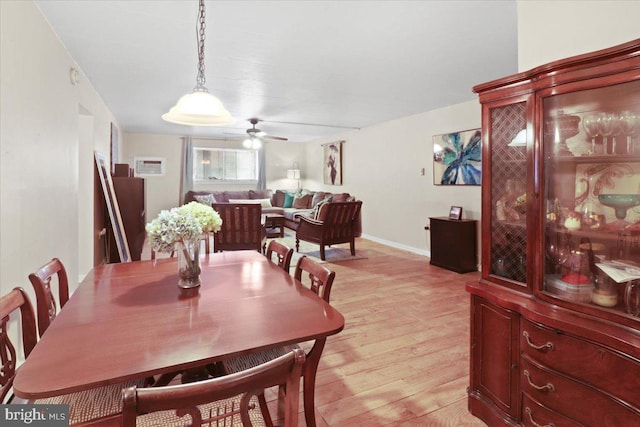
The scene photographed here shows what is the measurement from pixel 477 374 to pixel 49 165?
3.15 m

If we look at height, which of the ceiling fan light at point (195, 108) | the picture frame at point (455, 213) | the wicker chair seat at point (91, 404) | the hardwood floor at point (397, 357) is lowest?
the hardwood floor at point (397, 357)

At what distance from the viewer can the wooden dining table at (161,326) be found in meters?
0.90

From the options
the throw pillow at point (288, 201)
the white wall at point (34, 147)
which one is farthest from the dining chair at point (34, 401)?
the throw pillow at point (288, 201)

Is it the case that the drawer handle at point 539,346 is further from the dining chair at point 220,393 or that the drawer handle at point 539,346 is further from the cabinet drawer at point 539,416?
the dining chair at point 220,393

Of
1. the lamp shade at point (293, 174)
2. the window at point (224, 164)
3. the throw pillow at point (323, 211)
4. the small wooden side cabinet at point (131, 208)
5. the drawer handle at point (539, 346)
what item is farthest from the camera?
the lamp shade at point (293, 174)

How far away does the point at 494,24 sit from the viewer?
2.42 m

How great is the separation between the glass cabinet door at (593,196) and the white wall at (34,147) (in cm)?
270

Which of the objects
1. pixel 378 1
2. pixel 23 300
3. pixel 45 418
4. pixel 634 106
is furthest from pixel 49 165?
pixel 634 106

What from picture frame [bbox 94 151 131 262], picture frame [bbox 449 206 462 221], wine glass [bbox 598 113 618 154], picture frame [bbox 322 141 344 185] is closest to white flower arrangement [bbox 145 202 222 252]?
wine glass [bbox 598 113 618 154]

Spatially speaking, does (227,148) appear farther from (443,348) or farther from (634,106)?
(634,106)

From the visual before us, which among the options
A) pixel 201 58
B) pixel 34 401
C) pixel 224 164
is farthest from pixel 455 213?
pixel 224 164

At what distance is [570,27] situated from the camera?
5.22ft

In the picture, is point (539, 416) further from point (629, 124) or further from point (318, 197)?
point (318, 197)

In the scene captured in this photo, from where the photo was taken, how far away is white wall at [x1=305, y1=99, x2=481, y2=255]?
4902 millimetres
